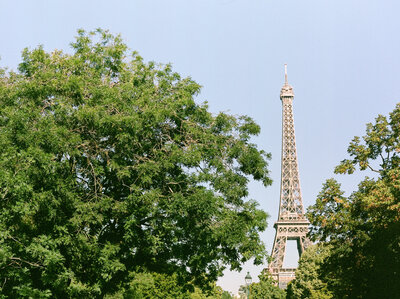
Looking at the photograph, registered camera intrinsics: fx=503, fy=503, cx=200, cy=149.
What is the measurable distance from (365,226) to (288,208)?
75.7 m

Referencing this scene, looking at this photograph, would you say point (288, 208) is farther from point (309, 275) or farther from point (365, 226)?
point (365, 226)

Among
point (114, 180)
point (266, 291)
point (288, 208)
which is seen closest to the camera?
point (114, 180)

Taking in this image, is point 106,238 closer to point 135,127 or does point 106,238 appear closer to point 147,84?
point 135,127

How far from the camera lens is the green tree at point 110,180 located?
14711 millimetres

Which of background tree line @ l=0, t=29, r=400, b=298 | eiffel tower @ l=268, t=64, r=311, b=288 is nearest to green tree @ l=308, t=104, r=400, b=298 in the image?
background tree line @ l=0, t=29, r=400, b=298

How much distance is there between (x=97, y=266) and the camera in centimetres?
1634

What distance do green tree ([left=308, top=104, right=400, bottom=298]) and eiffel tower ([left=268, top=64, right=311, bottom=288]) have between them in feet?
204

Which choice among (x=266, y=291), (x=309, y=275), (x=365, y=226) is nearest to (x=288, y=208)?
(x=266, y=291)

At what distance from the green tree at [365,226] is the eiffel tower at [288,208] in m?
62.2

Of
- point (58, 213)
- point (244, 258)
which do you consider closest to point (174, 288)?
point (244, 258)

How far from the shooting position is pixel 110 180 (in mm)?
17234

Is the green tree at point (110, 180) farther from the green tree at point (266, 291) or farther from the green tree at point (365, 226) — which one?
the green tree at point (266, 291)

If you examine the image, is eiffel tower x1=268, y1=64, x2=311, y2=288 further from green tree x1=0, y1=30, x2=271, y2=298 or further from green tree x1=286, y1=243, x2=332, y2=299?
green tree x1=0, y1=30, x2=271, y2=298

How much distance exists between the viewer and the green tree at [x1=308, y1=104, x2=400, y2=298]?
68.0 feet
